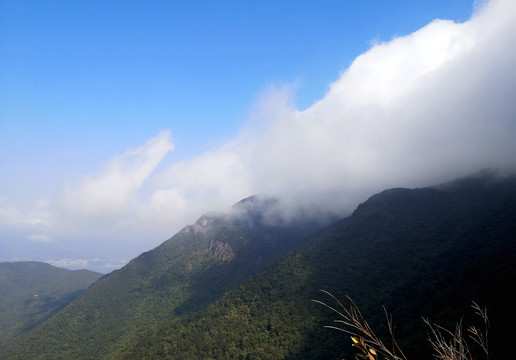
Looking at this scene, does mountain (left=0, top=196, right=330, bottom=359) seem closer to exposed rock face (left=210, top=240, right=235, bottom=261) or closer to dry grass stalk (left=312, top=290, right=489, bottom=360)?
exposed rock face (left=210, top=240, right=235, bottom=261)

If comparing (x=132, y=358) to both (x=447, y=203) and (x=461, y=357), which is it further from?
(x=447, y=203)

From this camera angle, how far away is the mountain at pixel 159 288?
110m

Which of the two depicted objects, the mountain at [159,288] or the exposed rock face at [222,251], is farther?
the exposed rock face at [222,251]

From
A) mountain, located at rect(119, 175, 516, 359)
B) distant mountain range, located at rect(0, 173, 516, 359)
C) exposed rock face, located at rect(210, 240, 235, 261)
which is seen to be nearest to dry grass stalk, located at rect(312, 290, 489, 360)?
mountain, located at rect(119, 175, 516, 359)

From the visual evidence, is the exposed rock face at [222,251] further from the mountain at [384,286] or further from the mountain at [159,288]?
the mountain at [384,286]

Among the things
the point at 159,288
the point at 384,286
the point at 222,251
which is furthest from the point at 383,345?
the point at 222,251

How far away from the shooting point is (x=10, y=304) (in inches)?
7534

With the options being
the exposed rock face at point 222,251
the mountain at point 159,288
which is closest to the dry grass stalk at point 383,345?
the mountain at point 159,288

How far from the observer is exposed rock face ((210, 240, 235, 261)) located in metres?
167

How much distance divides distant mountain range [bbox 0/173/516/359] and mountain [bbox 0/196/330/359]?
677 mm

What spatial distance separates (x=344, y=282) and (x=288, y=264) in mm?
22244

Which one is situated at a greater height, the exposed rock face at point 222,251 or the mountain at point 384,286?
the exposed rock face at point 222,251

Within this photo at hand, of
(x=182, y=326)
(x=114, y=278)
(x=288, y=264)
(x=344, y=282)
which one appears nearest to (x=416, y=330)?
(x=344, y=282)

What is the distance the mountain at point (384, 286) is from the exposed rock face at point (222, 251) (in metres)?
68.0
